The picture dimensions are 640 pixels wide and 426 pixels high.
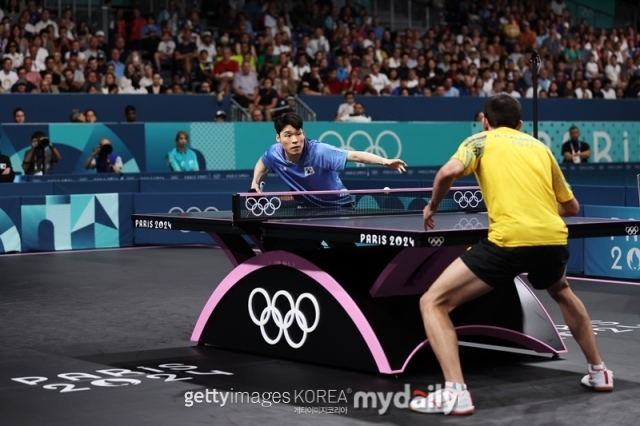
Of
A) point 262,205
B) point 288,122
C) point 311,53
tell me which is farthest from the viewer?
point 311,53

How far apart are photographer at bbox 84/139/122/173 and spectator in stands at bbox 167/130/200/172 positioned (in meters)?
0.96

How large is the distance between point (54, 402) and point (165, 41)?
1724 cm

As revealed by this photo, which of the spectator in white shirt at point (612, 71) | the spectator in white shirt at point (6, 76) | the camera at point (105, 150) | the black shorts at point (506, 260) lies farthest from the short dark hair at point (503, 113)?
the spectator in white shirt at point (612, 71)

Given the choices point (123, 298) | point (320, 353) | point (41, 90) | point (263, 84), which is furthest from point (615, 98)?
point (320, 353)

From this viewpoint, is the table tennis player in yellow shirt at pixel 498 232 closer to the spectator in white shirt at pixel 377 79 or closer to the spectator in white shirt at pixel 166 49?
the spectator in white shirt at pixel 166 49

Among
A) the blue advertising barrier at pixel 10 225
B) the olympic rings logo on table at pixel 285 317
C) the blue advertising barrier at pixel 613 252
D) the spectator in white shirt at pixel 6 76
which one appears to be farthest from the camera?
the spectator in white shirt at pixel 6 76

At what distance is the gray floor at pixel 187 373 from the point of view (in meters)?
6.86

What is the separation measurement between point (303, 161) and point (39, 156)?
1057 centimetres

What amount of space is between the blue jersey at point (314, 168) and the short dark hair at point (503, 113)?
8.09 ft

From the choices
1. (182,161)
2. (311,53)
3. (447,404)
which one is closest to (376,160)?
(447,404)

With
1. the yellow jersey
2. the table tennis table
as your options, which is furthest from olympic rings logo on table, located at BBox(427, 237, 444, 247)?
the yellow jersey

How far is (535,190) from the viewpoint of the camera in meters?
6.91

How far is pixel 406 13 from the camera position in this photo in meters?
30.7

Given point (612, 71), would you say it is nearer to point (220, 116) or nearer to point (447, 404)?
point (220, 116)
